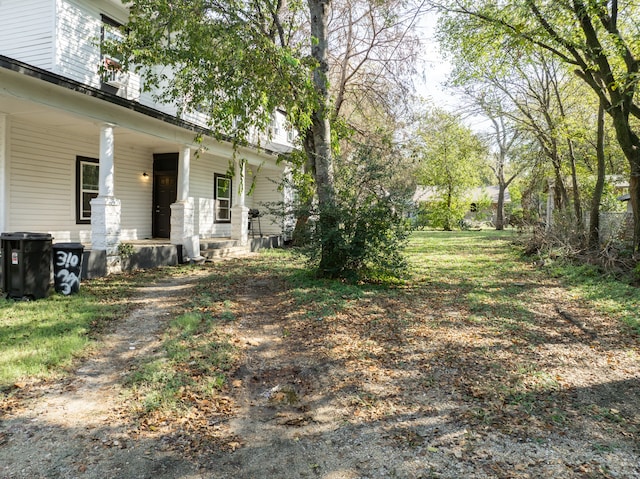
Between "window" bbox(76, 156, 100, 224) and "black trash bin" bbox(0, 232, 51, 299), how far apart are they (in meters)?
4.74

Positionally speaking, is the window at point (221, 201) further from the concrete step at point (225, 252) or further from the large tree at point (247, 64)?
the large tree at point (247, 64)

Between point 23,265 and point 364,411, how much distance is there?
590 centimetres

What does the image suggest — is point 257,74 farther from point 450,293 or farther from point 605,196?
→ point 605,196

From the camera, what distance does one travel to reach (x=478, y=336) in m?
5.47

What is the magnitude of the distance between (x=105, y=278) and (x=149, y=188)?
5.79m

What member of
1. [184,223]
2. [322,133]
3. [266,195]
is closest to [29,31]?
[184,223]

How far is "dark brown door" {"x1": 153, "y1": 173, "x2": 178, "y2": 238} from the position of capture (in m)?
14.0

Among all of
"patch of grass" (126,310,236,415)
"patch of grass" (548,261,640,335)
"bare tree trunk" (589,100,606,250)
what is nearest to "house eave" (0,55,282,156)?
"patch of grass" (126,310,236,415)

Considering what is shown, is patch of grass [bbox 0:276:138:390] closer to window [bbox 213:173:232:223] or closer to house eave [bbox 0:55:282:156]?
house eave [bbox 0:55:282:156]

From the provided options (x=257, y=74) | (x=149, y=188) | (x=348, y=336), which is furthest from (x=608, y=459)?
(x=149, y=188)

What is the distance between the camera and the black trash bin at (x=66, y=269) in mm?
7207

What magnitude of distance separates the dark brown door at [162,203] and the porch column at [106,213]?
4.44 m

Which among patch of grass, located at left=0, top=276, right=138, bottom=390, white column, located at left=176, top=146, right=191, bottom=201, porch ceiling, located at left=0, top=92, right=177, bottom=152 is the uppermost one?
porch ceiling, located at left=0, top=92, right=177, bottom=152

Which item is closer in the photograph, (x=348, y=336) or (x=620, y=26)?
(x=348, y=336)
